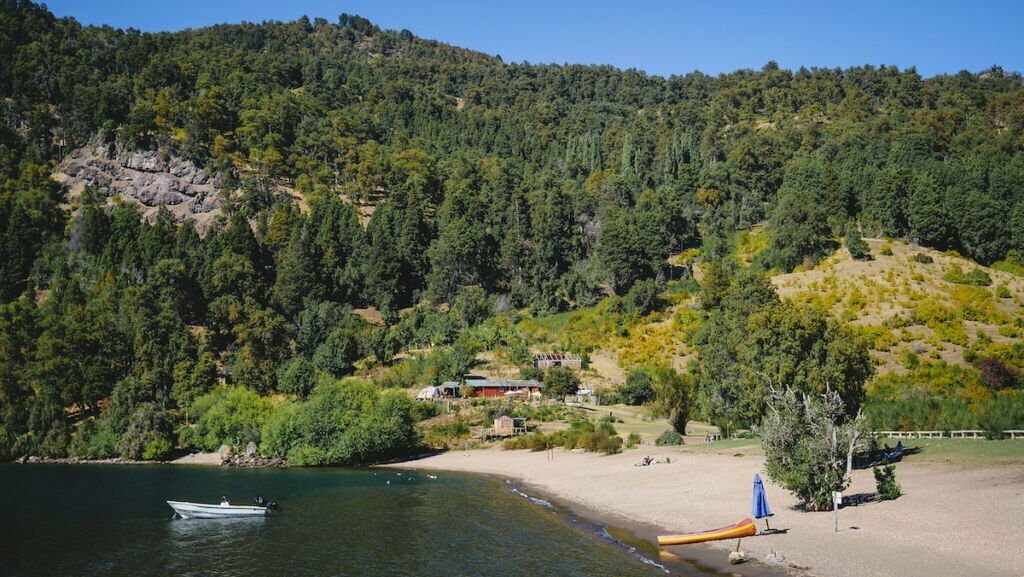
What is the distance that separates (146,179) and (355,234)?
55130 mm

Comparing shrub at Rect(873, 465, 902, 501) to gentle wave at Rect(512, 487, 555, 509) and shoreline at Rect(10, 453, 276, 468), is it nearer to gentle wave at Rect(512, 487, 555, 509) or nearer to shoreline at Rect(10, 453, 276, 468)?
gentle wave at Rect(512, 487, 555, 509)

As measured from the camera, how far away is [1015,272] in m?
98.3

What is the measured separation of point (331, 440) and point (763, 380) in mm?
41909

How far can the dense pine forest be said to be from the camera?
265 ft

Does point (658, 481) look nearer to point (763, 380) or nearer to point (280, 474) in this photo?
point (763, 380)

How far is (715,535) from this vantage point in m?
28.4

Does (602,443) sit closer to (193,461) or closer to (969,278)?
(193,461)

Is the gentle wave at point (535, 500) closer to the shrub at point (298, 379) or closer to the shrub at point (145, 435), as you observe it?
the shrub at point (145, 435)

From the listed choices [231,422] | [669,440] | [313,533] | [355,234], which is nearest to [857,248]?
[669,440]

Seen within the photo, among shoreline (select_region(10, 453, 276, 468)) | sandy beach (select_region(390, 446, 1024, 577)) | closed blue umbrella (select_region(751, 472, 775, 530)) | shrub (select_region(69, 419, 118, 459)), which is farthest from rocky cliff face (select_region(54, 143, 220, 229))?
closed blue umbrella (select_region(751, 472, 775, 530))

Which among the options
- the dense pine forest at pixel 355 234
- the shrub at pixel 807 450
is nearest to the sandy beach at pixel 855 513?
the shrub at pixel 807 450

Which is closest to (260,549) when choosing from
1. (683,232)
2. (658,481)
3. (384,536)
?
(384,536)

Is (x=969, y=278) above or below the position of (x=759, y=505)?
above

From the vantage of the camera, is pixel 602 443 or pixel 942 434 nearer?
pixel 942 434
